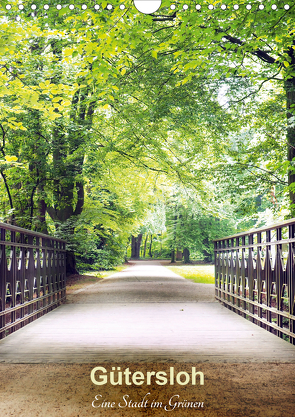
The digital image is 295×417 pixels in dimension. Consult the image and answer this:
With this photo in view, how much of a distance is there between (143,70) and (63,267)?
5787mm

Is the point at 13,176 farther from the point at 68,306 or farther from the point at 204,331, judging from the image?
the point at 204,331

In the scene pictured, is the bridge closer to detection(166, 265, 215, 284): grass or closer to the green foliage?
the green foliage

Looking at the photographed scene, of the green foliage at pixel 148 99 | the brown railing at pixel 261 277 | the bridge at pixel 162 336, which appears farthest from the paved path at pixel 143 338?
the green foliage at pixel 148 99

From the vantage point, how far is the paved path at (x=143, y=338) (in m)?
4.43

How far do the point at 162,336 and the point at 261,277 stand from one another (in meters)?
1.77

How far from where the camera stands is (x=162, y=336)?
18.1ft

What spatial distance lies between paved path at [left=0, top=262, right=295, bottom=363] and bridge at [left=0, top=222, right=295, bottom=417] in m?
0.01

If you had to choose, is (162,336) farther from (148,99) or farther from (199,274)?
(199,274)

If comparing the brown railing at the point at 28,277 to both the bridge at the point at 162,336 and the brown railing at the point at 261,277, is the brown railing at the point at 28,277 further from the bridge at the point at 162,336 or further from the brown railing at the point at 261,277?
the brown railing at the point at 261,277

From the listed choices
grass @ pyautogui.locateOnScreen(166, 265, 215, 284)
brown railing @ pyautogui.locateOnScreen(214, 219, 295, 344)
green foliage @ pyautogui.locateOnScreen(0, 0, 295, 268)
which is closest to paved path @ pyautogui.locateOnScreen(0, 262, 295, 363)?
brown railing @ pyautogui.locateOnScreen(214, 219, 295, 344)

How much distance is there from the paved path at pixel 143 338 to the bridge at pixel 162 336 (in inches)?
0.5

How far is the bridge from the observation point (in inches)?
133

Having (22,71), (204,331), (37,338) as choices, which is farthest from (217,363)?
(22,71)

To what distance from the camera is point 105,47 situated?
287 inches
